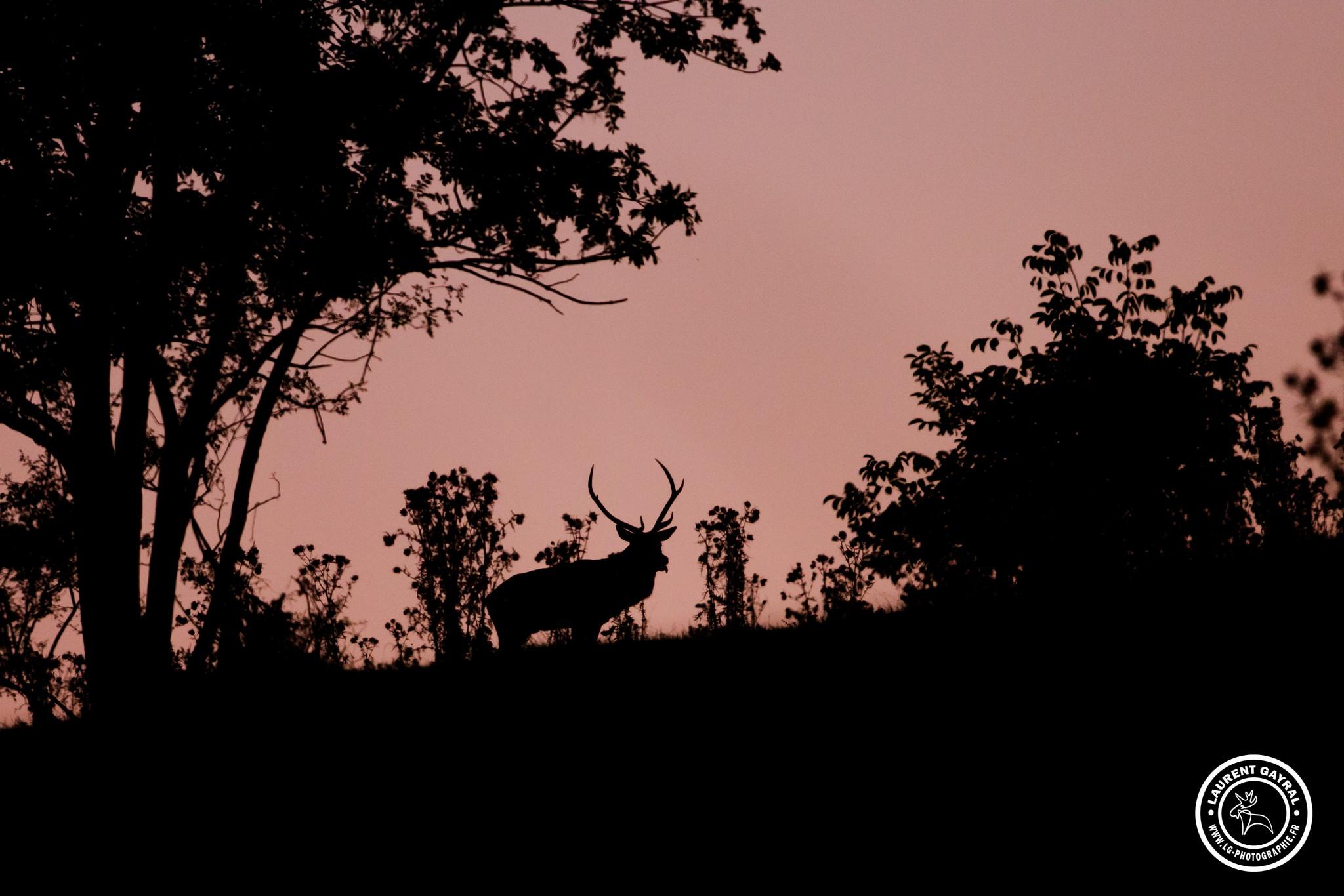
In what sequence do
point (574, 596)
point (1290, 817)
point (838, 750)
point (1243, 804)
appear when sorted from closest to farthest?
point (1290, 817)
point (1243, 804)
point (838, 750)
point (574, 596)

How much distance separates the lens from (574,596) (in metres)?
12.8

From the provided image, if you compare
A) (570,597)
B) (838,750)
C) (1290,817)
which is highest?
(570,597)

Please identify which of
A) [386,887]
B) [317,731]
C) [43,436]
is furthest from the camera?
[43,436]

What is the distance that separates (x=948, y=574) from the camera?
59.0 ft

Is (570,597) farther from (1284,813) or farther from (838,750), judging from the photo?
(1284,813)

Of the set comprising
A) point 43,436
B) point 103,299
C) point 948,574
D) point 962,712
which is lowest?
point 962,712

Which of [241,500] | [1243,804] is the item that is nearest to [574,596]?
[241,500]

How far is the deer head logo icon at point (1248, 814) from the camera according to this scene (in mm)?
6543

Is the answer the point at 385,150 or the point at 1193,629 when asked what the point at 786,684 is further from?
the point at 385,150

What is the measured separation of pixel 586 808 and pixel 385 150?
8147mm

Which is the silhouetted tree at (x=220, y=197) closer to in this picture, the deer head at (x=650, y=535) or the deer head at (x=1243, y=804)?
the deer head at (x=650, y=535)

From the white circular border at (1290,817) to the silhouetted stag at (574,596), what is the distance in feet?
23.0

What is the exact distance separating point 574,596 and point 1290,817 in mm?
7738

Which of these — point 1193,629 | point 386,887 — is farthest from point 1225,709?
point 386,887
